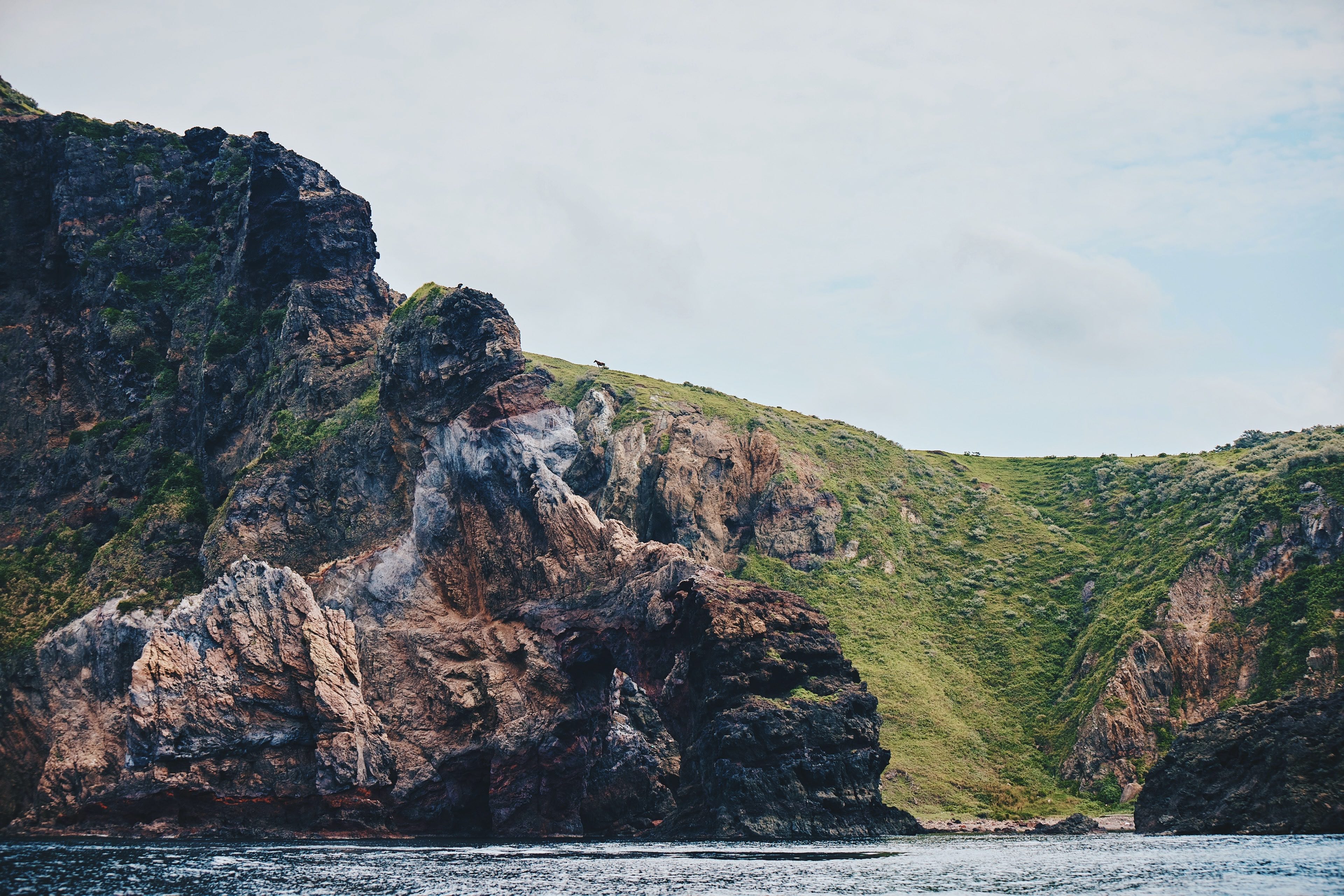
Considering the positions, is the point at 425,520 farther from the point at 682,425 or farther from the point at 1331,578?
the point at 1331,578

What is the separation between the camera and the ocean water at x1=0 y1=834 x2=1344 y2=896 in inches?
1602

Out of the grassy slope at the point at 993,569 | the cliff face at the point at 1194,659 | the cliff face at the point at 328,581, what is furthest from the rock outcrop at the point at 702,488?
the cliff face at the point at 1194,659

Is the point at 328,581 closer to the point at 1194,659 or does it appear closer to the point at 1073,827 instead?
the point at 1073,827

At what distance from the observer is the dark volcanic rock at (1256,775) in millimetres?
54156

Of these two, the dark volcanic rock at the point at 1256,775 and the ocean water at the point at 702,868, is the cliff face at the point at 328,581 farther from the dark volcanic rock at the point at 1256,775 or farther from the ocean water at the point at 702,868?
the dark volcanic rock at the point at 1256,775

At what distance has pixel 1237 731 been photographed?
61469 mm

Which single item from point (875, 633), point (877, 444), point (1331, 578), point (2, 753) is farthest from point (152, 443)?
point (1331, 578)

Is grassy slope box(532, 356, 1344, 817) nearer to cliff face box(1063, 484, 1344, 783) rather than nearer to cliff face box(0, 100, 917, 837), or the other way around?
cliff face box(1063, 484, 1344, 783)

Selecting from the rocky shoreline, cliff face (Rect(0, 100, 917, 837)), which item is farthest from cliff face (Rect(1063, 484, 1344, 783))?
cliff face (Rect(0, 100, 917, 837))

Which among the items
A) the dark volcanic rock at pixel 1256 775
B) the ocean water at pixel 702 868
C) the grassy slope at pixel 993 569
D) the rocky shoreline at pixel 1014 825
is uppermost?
the grassy slope at pixel 993 569

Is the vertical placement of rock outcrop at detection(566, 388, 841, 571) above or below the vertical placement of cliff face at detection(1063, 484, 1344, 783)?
above

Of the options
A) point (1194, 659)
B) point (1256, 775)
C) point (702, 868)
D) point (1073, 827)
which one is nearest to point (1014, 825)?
point (1073, 827)

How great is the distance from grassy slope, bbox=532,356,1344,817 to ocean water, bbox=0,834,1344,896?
2383 cm

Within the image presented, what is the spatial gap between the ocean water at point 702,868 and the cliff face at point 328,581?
26.4ft
